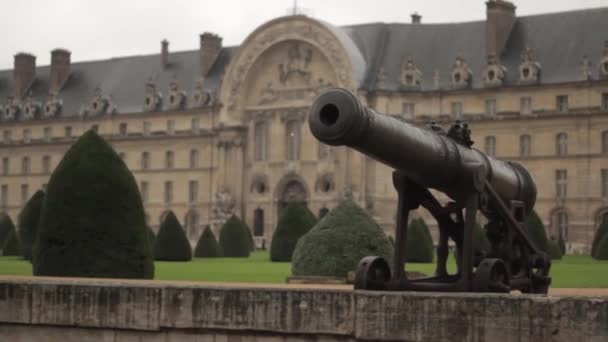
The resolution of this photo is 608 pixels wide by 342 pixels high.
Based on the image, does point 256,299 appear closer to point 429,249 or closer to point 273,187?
point 429,249

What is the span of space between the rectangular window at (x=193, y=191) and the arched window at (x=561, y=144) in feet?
76.4

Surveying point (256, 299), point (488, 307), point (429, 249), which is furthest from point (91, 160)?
point (429, 249)

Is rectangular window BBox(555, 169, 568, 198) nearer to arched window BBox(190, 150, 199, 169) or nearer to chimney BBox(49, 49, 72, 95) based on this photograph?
arched window BBox(190, 150, 199, 169)

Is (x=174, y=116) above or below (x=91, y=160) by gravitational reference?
above

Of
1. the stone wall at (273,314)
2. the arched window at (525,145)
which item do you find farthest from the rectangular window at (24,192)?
the stone wall at (273,314)

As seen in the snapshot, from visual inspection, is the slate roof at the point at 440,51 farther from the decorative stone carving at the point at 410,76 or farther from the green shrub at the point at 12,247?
the green shrub at the point at 12,247

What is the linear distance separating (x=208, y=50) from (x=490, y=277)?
215ft

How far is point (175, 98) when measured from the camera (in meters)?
77.2

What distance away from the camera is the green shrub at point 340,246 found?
2453 centimetres

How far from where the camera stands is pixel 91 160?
901 inches

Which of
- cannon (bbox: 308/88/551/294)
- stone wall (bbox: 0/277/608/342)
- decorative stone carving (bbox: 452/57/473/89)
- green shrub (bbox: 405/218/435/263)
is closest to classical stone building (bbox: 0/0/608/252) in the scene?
decorative stone carving (bbox: 452/57/473/89)

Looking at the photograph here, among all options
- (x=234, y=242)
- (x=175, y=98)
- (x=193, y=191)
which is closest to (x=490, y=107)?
(x=193, y=191)

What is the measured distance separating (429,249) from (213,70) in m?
39.1

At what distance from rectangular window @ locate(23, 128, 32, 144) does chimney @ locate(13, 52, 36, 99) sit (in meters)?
2.81
